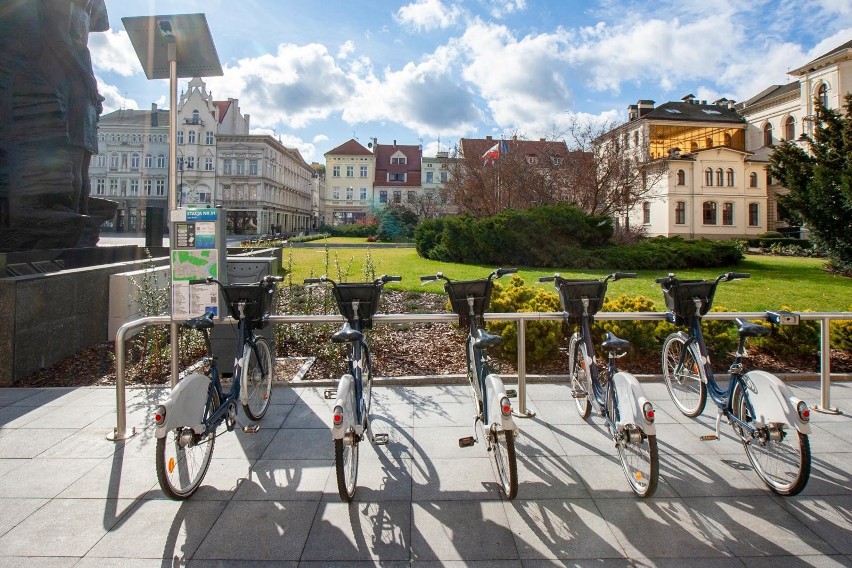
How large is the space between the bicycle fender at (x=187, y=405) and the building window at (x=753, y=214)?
54.3 meters

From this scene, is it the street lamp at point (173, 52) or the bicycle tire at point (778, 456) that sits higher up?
the street lamp at point (173, 52)

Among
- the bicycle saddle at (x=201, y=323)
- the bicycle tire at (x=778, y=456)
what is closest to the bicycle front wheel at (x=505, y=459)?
the bicycle tire at (x=778, y=456)

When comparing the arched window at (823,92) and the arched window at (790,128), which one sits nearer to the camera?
the arched window at (823,92)

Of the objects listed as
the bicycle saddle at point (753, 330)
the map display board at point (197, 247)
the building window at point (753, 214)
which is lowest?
the bicycle saddle at point (753, 330)

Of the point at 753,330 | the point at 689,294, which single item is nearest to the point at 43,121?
the point at 689,294

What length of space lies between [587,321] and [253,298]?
9.42ft

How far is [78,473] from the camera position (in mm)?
3846

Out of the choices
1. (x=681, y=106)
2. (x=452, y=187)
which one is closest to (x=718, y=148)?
(x=681, y=106)

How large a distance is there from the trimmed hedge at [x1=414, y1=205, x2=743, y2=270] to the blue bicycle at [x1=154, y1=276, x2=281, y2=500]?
1693 cm

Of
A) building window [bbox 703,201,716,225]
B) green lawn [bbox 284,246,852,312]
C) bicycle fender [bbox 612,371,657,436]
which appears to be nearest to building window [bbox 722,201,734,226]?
building window [bbox 703,201,716,225]

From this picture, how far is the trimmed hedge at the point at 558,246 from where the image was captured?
2058cm

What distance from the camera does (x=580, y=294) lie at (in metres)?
4.50

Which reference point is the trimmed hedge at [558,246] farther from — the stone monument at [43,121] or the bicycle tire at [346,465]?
the bicycle tire at [346,465]

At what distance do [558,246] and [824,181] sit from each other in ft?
28.8
